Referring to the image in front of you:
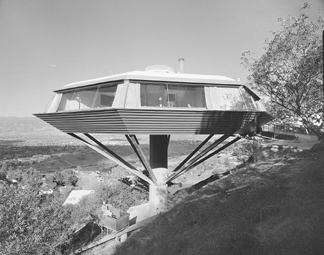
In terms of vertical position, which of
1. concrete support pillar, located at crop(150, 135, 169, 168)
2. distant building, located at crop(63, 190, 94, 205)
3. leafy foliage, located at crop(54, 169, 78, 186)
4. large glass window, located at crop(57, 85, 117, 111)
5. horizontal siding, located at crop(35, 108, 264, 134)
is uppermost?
large glass window, located at crop(57, 85, 117, 111)

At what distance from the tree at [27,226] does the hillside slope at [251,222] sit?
235 centimetres

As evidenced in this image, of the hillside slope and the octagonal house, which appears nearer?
the hillside slope

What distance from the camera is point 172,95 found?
23.7ft

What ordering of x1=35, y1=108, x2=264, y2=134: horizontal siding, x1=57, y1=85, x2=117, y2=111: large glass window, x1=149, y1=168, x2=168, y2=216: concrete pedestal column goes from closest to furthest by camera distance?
x1=35, y1=108, x2=264, y2=134: horizontal siding
x1=57, y1=85, x2=117, y2=111: large glass window
x1=149, y1=168, x2=168, y2=216: concrete pedestal column

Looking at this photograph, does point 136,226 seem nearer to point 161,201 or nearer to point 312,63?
point 161,201

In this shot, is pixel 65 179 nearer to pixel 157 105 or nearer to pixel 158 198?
pixel 158 198

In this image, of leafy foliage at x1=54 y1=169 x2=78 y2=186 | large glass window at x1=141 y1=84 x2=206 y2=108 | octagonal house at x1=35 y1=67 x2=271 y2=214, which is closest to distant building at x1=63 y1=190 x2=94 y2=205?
leafy foliage at x1=54 y1=169 x2=78 y2=186

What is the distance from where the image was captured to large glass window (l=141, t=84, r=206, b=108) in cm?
704

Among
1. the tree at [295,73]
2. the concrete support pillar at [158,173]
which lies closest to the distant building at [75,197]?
the concrete support pillar at [158,173]

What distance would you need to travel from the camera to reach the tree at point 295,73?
786 cm

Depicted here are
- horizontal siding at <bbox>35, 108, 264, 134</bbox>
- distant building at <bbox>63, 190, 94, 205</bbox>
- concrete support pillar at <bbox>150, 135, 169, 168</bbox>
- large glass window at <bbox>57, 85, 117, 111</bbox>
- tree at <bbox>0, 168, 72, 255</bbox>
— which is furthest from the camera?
A: distant building at <bbox>63, 190, 94, 205</bbox>

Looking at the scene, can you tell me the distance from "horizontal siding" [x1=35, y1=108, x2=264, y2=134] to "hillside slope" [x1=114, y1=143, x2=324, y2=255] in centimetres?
277

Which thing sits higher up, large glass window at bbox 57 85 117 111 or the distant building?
large glass window at bbox 57 85 117 111

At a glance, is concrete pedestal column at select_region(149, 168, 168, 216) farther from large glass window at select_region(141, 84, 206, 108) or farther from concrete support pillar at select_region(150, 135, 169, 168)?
large glass window at select_region(141, 84, 206, 108)
